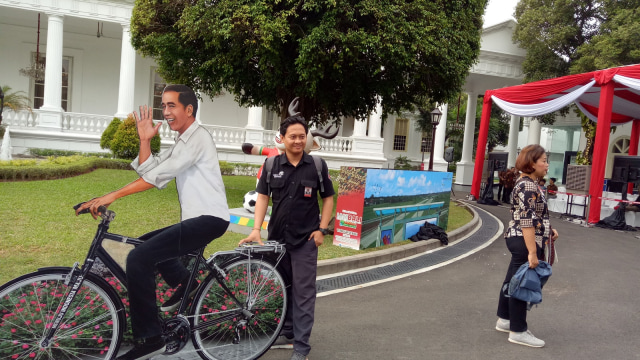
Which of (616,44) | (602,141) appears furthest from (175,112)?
(616,44)

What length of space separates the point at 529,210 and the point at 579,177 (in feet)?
38.7

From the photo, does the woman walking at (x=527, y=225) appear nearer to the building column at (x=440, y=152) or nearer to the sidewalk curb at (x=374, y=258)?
the sidewalk curb at (x=374, y=258)

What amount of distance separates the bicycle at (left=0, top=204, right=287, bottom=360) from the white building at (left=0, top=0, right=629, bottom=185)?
17.9m

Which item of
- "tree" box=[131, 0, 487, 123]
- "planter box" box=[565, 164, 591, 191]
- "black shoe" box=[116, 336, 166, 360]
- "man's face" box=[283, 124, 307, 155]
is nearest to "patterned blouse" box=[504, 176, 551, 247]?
"man's face" box=[283, 124, 307, 155]

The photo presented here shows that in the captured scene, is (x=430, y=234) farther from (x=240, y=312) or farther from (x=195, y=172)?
(x=195, y=172)

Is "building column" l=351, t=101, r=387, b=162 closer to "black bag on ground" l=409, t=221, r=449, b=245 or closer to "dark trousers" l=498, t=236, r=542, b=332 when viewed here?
"black bag on ground" l=409, t=221, r=449, b=245

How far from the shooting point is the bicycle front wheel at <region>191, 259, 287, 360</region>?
3275 millimetres

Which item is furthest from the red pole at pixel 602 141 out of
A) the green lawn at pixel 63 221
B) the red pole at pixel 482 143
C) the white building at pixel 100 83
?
the white building at pixel 100 83

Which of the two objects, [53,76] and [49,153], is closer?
[49,153]

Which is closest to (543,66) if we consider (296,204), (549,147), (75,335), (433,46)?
(549,147)

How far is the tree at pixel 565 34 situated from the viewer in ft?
64.8

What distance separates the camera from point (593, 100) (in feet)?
54.2

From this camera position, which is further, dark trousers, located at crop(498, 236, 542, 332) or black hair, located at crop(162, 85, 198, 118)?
dark trousers, located at crop(498, 236, 542, 332)

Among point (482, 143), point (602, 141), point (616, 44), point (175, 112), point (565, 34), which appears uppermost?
point (565, 34)
